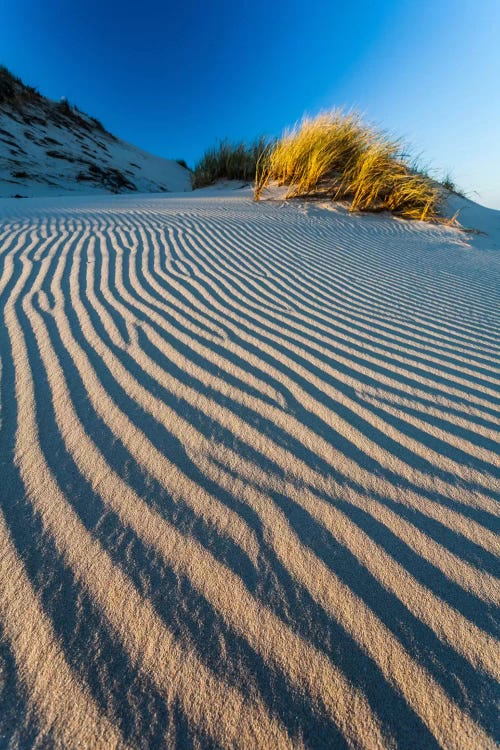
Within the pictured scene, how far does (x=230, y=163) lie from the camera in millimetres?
9875

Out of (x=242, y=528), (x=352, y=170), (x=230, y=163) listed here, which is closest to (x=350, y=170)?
(x=352, y=170)

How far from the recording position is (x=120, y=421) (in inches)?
54.3

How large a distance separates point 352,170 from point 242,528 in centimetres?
738

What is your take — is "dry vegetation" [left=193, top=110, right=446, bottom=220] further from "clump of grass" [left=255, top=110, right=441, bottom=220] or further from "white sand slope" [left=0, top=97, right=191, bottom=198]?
"white sand slope" [left=0, top=97, right=191, bottom=198]

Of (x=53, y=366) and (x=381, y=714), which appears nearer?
(x=381, y=714)

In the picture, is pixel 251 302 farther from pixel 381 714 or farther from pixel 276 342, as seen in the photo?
pixel 381 714

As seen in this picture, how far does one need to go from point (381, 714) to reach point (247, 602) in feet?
1.09

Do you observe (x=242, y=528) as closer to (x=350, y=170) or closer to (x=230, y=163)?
(x=350, y=170)

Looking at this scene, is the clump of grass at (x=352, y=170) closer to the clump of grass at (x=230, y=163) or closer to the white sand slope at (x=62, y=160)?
the clump of grass at (x=230, y=163)

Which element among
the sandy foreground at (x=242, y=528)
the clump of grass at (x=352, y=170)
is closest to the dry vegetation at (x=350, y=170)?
the clump of grass at (x=352, y=170)

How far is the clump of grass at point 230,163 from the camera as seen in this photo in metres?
9.59

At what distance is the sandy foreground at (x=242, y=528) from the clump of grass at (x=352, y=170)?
5.29 metres

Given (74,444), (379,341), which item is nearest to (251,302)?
(379,341)

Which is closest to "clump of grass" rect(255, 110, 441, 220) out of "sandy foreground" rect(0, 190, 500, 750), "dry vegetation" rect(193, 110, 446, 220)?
"dry vegetation" rect(193, 110, 446, 220)
